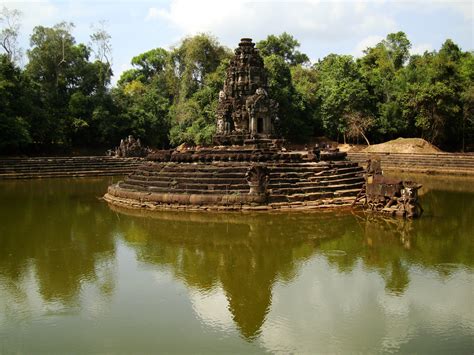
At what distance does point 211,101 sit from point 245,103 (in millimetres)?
17307

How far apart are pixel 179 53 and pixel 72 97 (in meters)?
14.4

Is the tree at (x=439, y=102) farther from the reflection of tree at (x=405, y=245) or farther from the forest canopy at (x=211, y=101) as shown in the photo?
the reflection of tree at (x=405, y=245)

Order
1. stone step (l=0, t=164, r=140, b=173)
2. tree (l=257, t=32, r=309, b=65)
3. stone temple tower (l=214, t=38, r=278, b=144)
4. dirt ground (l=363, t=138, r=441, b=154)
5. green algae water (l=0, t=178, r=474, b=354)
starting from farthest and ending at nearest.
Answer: tree (l=257, t=32, r=309, b=65) → dirt ground (l=363, t=138, r=441, b=154) → stone step (l=0, t=164, r=140, b=173) → stone temple tower (l=214, t=38, r=278, b=144) → green algae water (l=0, t=178, r=474, b=354)

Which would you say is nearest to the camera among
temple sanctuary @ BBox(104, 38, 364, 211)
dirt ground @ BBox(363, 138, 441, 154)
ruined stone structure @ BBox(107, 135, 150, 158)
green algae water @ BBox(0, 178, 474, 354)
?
green algae water @ BBox(0, 178, 474, 354)

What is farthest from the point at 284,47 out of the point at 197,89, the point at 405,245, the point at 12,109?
the point at 405,245

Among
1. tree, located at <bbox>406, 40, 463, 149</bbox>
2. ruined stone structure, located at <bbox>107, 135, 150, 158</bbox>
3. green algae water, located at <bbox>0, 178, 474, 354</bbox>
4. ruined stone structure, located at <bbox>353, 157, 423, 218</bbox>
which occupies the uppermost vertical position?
tree, located at <bbox>406, 40, 463, 149</bbox>

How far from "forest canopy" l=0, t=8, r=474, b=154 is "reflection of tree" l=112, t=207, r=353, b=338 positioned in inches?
994

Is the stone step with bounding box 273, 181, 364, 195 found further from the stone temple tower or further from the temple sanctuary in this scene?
the stone temple tower

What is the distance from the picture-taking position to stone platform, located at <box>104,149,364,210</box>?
17031 millimetres

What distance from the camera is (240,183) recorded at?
58.2 ft

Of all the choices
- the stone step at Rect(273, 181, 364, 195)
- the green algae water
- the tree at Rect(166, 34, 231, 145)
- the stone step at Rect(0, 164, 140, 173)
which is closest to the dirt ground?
the tree at Rect(166, 34, 231, 145)

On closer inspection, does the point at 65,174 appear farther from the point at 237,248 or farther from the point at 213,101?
the point at 237,248

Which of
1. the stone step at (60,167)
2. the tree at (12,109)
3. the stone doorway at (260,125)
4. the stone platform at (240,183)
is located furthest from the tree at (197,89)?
the stone platform at (240,183)

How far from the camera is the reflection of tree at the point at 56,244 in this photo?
9469 millimetres
